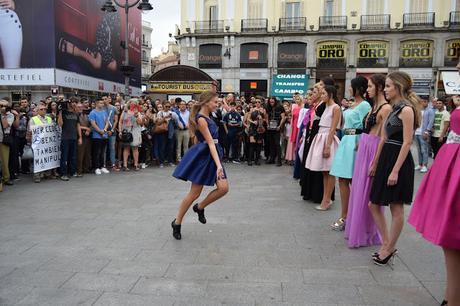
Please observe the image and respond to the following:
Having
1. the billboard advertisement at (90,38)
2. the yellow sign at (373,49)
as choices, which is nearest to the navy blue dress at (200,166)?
the billboard advertisement at (90,38)

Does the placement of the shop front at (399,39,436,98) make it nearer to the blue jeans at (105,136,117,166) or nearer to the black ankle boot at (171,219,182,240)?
the blue jeans at (105,136,117,166)

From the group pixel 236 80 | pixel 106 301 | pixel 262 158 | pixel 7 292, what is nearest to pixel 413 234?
A: pixel 106 301

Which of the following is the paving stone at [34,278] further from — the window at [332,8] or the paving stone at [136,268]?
the window at [332,8]

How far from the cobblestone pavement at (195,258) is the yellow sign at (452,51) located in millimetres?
28743

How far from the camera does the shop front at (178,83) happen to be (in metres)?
20.5

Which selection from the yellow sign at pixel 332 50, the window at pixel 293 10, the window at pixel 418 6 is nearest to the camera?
the window at pixel 418 6

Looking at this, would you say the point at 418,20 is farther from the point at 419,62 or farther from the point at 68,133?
the point at 68,133

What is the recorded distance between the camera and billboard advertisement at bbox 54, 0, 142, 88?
26.4 m

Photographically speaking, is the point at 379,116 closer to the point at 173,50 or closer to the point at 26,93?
the point at 26,93

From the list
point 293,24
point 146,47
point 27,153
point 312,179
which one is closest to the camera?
point 312,179

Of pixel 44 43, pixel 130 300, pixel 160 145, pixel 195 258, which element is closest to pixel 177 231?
pixel 195 258

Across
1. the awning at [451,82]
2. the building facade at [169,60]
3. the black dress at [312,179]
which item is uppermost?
the building facade at [169,60]

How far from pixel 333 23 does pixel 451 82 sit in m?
9.78

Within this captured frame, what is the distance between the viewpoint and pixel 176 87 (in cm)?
2066
